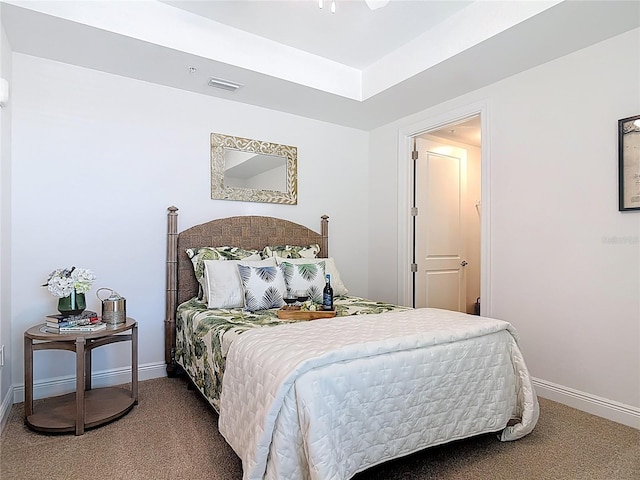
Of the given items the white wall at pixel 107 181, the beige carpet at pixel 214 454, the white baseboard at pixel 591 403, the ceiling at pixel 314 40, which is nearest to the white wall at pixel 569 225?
the white baseboard at pixel 591 403

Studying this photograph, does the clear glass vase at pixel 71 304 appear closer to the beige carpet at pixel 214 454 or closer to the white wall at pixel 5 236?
the white wall at pixel 5 236

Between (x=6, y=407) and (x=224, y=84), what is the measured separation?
2.66 metres

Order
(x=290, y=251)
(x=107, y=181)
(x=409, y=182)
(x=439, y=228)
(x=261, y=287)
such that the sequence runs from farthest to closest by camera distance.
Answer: (x=439, y=228) < (x=409, y=182) < (x=290, y=251) < (x=107, y=181) < (x=261, y=287)

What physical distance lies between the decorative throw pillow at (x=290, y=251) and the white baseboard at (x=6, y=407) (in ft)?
6.31

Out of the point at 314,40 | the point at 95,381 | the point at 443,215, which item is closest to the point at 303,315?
the point at 95,381

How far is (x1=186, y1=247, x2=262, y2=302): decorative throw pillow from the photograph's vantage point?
2992mm

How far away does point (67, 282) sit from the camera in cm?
228

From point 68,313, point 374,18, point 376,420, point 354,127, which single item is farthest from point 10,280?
point 354,127

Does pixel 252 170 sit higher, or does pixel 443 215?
pixel 252 170

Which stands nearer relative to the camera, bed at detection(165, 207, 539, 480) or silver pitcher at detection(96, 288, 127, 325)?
bed at detection(165, 207, 539, 480)

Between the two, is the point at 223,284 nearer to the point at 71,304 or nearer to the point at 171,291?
the point at 171,291

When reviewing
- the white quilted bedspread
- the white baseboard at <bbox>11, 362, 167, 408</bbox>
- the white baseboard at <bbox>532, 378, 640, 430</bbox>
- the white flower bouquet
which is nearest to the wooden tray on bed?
the white quilted bedspread

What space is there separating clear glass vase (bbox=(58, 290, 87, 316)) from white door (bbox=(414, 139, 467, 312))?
3.00 meters

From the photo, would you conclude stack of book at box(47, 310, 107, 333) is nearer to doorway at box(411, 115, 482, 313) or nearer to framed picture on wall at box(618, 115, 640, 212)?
doorway at box(411, 115, 482, 313)
